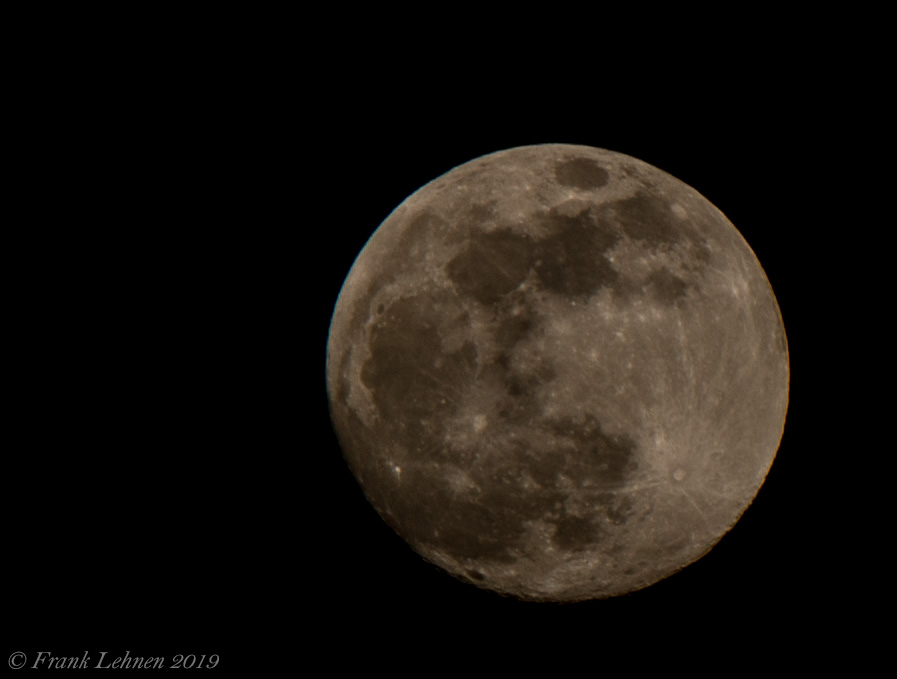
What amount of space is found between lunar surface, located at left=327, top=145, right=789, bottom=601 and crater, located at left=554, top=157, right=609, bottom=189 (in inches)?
0.5

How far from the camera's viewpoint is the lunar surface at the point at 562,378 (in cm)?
359

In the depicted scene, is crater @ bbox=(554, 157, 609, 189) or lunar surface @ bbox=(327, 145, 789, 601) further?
crater @ bbox=(554, 157, 609, 189)

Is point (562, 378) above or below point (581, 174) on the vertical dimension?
below

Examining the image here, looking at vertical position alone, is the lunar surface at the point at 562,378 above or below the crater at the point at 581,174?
below

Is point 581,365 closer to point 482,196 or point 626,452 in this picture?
point 626,452

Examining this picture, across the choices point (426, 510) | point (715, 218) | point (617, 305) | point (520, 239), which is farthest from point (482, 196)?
point (426, 510)

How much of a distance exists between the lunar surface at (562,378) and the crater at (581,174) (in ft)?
0.04

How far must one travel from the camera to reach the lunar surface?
359cm

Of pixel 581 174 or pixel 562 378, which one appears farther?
pixel 581 174

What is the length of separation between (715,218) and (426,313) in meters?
1.91

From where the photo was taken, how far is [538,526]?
3.77 m

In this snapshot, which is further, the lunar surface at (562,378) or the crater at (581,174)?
the crater at (581,174)

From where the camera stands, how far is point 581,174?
13.3ft

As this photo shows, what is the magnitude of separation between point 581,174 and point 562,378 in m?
1.27
